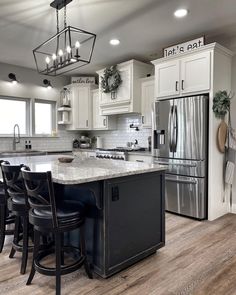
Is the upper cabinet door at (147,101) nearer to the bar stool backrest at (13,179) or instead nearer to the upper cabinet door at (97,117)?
the upper cabinet door at (97,117)

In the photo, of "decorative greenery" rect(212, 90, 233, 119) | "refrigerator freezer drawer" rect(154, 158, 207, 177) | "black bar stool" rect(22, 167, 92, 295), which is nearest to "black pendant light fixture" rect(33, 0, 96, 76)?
"black bar stool" rect(22, 167, 92, 295)

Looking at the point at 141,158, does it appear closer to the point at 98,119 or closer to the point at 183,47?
the point at 98,119

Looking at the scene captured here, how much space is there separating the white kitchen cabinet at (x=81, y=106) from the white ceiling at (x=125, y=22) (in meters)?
1.64

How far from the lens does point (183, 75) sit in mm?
3953

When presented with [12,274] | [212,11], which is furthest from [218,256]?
[212,11]

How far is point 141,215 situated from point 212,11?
2.58 meters

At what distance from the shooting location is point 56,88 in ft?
20.4

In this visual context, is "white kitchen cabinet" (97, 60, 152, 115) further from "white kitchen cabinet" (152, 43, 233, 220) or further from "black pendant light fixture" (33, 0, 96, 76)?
"white kitchen cabinet" (152, 43, 233, 220)

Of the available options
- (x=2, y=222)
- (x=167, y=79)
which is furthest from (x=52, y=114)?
(x=2, y=222)

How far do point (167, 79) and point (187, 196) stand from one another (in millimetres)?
1907

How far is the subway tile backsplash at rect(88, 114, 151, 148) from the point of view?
554 cm

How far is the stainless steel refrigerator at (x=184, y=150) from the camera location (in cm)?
373

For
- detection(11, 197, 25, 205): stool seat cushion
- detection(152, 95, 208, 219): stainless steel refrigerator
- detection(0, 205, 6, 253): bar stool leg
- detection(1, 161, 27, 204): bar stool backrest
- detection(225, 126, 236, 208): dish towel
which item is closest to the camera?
detection(1, 161, 27, 204): bar stool backrest

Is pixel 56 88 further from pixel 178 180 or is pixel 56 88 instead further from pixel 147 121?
pixel 178 180
